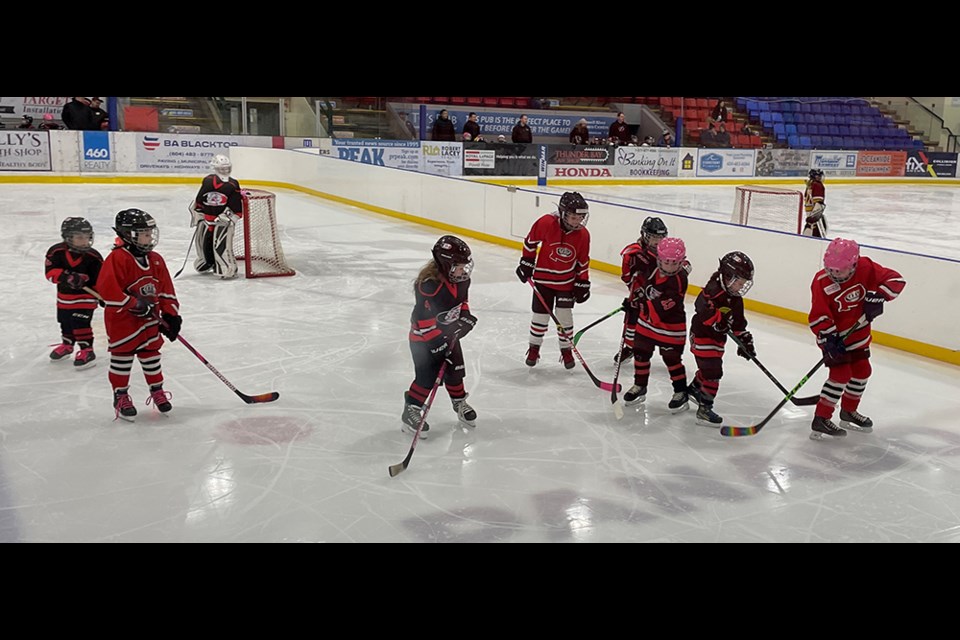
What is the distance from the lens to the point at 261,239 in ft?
28.1

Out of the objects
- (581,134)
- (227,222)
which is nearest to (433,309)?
(227,222)

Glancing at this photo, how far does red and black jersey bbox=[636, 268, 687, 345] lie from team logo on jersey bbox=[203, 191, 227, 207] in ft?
15.6

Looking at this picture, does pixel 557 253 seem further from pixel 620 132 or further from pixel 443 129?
pixel 620 132

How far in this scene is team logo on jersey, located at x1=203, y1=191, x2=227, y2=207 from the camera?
7820 mm

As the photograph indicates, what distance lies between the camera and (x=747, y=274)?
4.10 meters

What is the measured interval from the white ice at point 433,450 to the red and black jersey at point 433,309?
56 cm

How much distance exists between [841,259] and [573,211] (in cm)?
158

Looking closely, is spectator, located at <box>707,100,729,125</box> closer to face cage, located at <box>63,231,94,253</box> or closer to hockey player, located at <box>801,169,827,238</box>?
hockey player, located at <box>801,169,827,238</box>

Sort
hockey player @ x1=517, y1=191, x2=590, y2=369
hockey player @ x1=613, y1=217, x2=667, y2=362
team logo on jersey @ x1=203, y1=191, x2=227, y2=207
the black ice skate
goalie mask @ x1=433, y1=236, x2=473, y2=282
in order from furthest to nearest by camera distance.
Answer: team logo on jersey @ x1=203, y1=191, x2=227, y2=207
hockey player @ x1=517, y1=191, x2=590, y2=369
hockey player @ x1=613, y1=217, x2=667, y2=362
the black ice skate
goalie mask @ x1=433, y1=236, x2=473, y2=282

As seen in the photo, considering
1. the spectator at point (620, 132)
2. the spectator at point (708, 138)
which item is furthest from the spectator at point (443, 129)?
the spectator at point (708, 138)

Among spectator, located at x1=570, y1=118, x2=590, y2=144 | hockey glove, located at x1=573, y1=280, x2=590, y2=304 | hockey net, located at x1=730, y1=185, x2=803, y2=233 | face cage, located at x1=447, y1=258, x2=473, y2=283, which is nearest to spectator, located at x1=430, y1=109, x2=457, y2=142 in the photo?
spectator, located at x1=570, y1=118, x2=590, y2=144
